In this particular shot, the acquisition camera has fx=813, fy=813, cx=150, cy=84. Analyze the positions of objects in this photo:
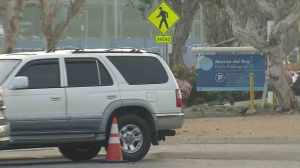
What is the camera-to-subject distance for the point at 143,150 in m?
14.7

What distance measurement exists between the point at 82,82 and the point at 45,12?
10191 millimetres

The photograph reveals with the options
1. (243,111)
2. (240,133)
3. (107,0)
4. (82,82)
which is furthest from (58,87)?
(107,0)

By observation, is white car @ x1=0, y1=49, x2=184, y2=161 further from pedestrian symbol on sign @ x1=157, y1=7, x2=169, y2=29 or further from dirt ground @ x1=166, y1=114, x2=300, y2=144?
pedestrian symbol on sign @ x1=157, y1=7, x2=169, y2=29

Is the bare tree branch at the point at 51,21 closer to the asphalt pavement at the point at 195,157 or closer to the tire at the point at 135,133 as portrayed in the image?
the asphalt pavement at the point at 195,157

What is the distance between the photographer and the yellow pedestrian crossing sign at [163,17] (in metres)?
22.7

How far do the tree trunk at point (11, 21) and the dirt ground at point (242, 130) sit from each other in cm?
536

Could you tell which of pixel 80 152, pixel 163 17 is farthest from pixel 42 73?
pixel 163 17

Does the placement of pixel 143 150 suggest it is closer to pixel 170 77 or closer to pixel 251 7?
pixel 170 77

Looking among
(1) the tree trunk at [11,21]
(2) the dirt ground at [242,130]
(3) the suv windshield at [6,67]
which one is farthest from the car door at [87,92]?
(1) the tree trunk at [11,21]

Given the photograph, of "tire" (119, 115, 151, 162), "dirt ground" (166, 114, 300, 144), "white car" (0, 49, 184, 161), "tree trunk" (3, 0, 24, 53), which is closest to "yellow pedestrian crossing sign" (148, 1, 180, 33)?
"dirt ground" (166, 114, 300, 144)

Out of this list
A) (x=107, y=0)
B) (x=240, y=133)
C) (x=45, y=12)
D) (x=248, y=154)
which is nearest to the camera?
(x=248, y=154)

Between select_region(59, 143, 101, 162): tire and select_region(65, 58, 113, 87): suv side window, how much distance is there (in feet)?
5.12

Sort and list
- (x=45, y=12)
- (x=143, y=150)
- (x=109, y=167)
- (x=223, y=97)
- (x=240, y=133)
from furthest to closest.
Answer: (x=223, y=97) < (x=45, y=12) < (x=240, y=133) < (x=143, y=150) < (x=109, y=167)

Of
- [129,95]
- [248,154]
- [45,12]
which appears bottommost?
[248,154]
